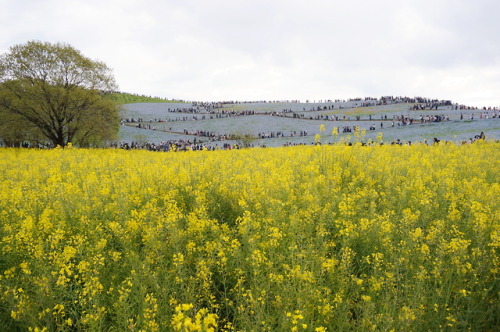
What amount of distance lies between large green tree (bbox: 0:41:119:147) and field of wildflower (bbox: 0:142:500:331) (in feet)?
77.2

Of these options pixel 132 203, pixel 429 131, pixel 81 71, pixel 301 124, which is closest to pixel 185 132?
pixel 301 124

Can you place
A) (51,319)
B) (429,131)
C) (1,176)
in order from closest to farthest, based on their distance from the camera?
(51,319), (1,176), (429,131)

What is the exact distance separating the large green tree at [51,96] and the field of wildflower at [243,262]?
2354cm

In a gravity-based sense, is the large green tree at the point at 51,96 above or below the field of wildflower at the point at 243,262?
above

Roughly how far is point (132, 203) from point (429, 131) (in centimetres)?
4015

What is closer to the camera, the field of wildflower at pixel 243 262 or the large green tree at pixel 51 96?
the field of wildflower at pixel 243 262

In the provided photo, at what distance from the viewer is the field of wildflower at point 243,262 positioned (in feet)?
9.37

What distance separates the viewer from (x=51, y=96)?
26.4 metres

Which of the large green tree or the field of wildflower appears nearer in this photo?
the field of wildflower

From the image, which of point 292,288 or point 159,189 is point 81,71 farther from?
point 292,288

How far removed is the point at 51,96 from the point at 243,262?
30.0 metres

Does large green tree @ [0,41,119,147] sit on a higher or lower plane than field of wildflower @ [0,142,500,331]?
higher

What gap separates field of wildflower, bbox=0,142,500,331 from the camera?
2.86 metres

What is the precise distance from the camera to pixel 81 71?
93.8 feet
